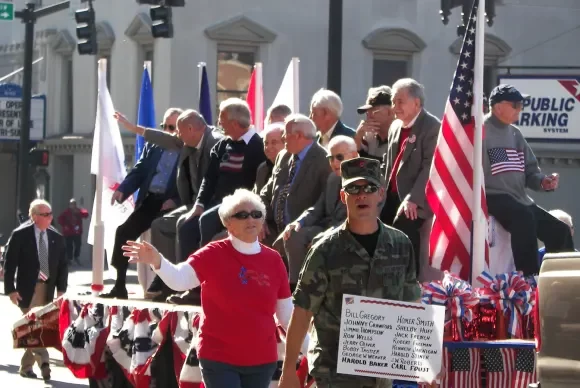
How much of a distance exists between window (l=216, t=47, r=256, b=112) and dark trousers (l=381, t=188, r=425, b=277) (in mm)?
23059

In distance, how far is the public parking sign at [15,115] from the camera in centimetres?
3575

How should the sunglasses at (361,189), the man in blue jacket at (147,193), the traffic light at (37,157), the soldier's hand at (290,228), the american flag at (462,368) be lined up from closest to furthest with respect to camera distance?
the sunglasses at (361,189)
the american flag at (462,368)
the soldier's hand at (290,228)
the man in blue jacket at (147,193)
the traffic light at (37,157)

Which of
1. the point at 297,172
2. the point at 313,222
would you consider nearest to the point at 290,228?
the point at 313,222

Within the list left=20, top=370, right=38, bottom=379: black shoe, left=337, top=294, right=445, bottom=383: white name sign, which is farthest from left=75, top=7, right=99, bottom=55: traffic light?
left=337, top=294, right=445, bottom=383: white name sign

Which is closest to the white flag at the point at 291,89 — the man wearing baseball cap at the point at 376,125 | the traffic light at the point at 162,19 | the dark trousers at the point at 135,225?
the dark trousers at the point at 135,225

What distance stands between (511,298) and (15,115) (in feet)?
97.8

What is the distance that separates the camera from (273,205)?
32.4 ft

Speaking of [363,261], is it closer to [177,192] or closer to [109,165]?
[177,192]

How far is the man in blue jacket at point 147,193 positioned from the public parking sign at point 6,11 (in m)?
17.1

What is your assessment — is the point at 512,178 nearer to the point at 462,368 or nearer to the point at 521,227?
the point at 521,227

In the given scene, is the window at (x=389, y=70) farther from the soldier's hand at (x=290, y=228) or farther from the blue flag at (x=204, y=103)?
the soldier's hand at (x=290, y=228)

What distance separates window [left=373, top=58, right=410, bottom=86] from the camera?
34.5 m

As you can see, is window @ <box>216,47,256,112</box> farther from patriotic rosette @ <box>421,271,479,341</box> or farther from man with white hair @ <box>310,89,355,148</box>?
patriotic rosette @ <box>421,271,479,341</box>

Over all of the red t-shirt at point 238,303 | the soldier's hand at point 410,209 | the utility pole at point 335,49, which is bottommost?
the red t-shirt at point 238,303
